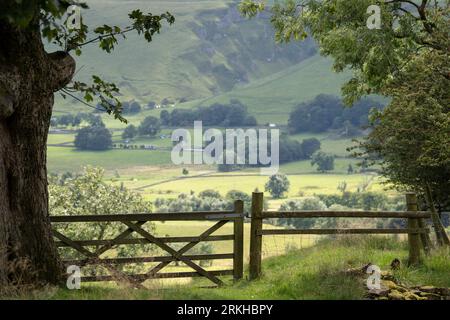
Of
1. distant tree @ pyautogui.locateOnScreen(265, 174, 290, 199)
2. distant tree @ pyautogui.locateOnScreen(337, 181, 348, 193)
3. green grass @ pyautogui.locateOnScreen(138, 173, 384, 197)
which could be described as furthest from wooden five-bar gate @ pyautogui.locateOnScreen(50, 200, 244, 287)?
green grass @ pyautogui.locateOnScreen(138, 173, 384, 197)

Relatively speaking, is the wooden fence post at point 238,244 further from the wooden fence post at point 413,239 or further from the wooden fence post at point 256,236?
the wooden fence post at point 413,239

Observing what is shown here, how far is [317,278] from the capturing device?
13.9m

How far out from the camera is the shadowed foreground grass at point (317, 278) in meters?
11.9

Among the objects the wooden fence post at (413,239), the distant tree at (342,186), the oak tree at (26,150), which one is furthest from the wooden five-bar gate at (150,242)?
the distant tree at (342,186)

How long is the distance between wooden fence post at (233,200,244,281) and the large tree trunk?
448 centimetres

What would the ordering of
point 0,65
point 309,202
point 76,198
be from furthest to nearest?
point 309,202
point 76,198
point 0,65

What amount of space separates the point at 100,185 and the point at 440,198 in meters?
41.1

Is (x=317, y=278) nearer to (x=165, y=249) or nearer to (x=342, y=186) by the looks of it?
(x=165, y=249)

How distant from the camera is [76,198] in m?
58.5

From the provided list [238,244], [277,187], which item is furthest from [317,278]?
[277,187]

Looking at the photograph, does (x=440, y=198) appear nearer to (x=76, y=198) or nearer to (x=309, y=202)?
(x=76, y=198)

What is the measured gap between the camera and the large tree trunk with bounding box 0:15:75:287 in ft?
40.3

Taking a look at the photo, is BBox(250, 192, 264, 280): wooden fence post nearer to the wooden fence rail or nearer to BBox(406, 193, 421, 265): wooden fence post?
the wooden fence rail
